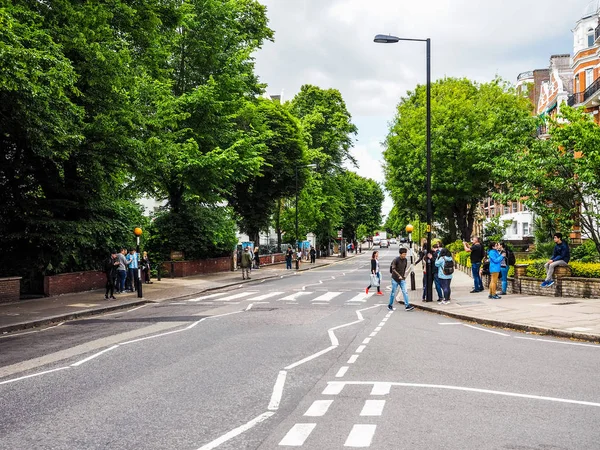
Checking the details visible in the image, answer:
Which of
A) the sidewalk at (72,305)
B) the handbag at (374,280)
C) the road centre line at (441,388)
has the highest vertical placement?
the handbag at (374,280)

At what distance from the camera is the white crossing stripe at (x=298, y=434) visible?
529 centimetres

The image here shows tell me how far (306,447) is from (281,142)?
1764 inches

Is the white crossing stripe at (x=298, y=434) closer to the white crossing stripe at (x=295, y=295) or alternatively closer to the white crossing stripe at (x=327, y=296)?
the white crossing stripe at (x=327, y=296)

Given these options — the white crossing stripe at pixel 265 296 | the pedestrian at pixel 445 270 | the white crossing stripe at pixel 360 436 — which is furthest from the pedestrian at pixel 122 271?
the white crossing stripe at pixel 360 436

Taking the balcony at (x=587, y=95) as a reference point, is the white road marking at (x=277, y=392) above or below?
below

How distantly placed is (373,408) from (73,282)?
20713 mm

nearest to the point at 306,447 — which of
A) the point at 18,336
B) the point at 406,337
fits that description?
the point at 406,337

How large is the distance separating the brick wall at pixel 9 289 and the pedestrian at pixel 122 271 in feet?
13.2

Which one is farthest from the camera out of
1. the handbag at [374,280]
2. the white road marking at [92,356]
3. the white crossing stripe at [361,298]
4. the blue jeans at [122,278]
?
the blue jeans at [122,278]

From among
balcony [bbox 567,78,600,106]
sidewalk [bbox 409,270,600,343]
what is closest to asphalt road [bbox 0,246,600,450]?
sidewalk [bbox 409,270,600,343]

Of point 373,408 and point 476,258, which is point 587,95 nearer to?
point 476,258

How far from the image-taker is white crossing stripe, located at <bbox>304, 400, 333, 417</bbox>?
247 inches

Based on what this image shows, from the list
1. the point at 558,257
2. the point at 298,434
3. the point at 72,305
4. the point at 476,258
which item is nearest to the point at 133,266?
the point at 72,305

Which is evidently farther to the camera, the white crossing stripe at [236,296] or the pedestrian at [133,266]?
the pedestrian at [133,266]
